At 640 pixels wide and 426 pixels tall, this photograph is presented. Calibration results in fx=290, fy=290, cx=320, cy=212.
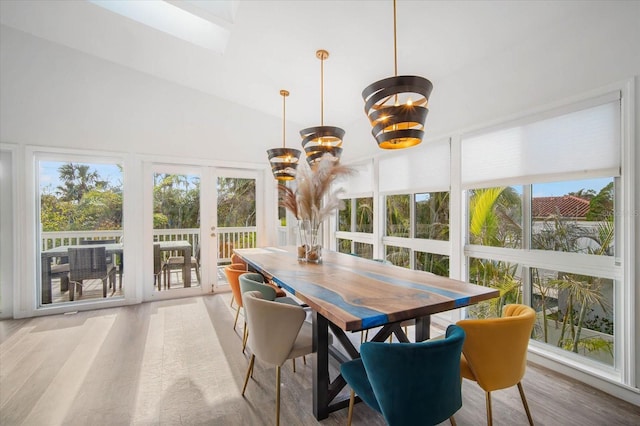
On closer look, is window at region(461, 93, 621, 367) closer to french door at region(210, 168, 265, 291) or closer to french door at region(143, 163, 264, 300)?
french door at region(210, 168, 265, 291)

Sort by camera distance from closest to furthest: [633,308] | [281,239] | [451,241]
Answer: [633,308] < [451,241] < [281,239]

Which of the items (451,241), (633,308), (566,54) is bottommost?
(633,308)

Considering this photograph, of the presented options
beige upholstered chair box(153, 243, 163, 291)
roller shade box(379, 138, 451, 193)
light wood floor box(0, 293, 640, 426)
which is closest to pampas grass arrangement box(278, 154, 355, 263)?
light wood floor box(0, 293, 640, 426)

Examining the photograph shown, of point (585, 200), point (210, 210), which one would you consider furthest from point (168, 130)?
point (585, 200)

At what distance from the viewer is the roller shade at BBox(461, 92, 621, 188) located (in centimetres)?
200

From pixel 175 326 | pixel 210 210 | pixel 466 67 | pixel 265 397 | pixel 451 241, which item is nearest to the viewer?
pixel 265 397

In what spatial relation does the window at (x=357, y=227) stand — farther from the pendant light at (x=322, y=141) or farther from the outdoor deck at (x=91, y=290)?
the outdoor deck at (x=91, y=290)

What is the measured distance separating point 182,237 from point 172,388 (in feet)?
9.33

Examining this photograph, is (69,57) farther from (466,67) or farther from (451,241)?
(451,241)

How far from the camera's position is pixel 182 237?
4621 millimetres

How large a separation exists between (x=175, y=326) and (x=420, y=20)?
12.9 ft

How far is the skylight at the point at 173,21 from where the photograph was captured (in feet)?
10.0

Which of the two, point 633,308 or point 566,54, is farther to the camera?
point 566,54

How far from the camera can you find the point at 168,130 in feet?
14.3
